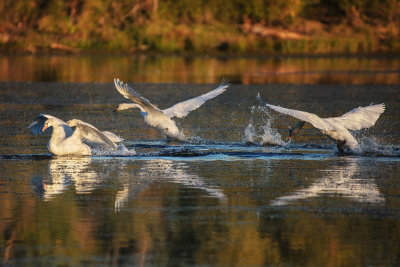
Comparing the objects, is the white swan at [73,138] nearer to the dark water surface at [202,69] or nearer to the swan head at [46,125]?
the swan head at [46,125]

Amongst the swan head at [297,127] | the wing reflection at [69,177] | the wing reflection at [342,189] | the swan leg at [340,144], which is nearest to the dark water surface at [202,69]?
the swan head at [297,127]

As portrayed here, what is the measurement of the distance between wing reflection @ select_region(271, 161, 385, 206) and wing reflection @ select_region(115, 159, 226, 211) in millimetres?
852

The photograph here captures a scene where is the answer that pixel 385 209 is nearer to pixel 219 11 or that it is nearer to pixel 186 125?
pixel 186 125

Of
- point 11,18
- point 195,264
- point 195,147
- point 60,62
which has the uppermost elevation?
point 11,18

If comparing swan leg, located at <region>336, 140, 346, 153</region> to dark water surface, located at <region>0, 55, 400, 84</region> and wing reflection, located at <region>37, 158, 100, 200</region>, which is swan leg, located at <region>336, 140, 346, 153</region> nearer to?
wing reflection, located at <region>37, 158, 100, 200</region>

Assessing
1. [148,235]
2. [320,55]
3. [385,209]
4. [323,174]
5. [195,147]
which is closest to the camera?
[148,235]

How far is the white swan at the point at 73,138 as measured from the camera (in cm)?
1370

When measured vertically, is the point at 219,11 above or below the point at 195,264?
above

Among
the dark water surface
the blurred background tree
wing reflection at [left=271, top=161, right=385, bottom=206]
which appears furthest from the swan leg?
the blurred background tree

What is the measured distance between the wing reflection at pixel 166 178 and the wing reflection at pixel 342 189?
0.85 meters

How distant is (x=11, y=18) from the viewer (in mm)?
55375

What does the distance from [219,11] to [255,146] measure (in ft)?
144

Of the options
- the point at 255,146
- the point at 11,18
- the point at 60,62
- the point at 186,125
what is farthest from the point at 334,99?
the point at 11,18

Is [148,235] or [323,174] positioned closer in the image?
[148,235]
